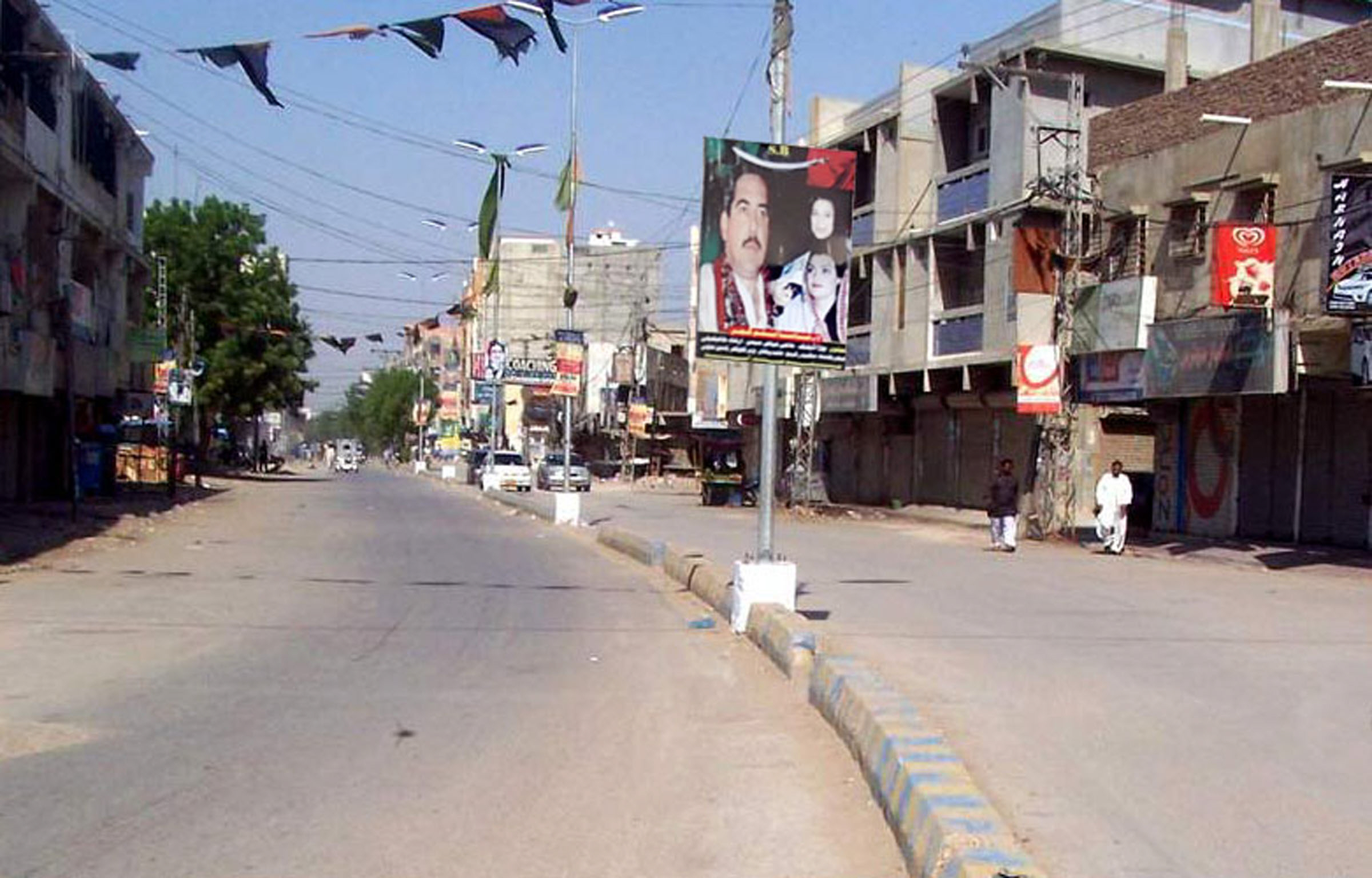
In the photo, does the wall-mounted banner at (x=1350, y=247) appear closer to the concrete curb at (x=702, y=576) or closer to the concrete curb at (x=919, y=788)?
the concrete curb at (x=702, y=576)

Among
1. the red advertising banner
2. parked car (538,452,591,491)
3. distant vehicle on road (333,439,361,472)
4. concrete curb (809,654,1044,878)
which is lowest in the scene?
distant vehicle on road (333,439,361,472)

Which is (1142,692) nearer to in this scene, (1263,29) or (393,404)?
(1263,29)

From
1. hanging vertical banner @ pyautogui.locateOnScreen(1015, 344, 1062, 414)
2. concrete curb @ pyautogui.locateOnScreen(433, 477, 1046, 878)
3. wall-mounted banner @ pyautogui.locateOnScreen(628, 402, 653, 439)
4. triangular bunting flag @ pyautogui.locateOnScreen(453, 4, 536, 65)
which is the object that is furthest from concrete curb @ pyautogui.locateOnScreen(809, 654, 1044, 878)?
wall-mounted banner @ pyautogui.locateOnScreen(628, 402, 653, 439)

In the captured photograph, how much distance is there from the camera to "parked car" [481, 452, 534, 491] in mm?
59406

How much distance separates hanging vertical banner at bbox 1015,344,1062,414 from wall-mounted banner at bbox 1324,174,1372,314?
294 inches

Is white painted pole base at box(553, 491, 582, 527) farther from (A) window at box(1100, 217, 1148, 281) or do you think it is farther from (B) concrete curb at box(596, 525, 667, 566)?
(A) window at box(1100, 217, 1148, 281)

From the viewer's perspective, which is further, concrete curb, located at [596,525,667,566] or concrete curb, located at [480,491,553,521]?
concrete curb, located at [480,491,553,521]

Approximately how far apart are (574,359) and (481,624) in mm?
19841

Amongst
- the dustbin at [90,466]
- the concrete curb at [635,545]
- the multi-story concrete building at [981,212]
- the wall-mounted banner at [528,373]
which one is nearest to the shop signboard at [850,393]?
the multi-story concrete building at [981,212]

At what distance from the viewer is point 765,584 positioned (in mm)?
13148

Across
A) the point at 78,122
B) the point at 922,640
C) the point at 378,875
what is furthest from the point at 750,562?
the point at 78,122

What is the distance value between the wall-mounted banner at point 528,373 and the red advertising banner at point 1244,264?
39561mm

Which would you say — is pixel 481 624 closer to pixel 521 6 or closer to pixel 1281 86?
→ pixel 521 6

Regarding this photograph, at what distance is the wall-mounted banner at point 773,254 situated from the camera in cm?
1266
